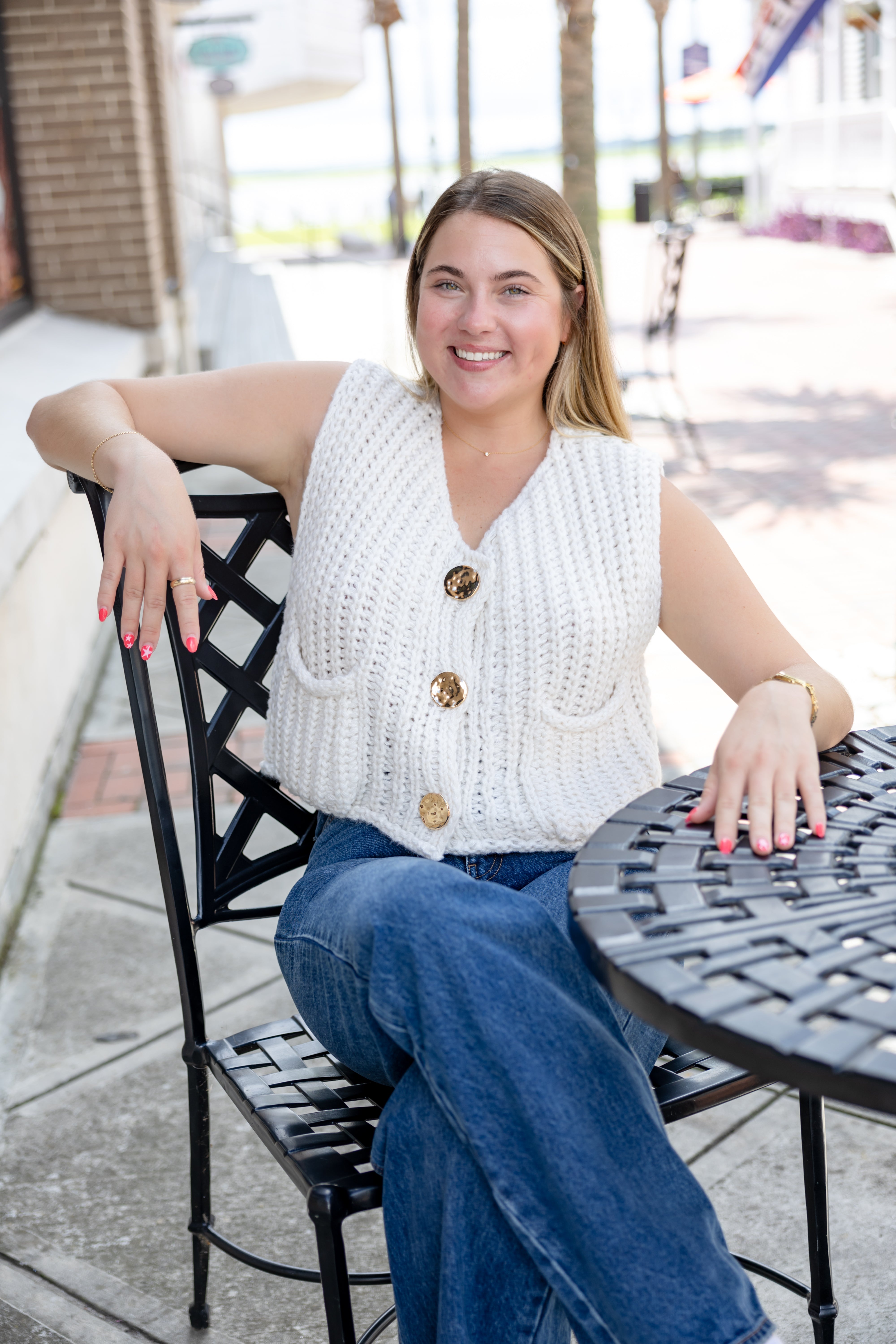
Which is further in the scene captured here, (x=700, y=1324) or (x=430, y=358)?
(x=430, y=358)

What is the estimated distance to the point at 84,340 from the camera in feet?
20.8

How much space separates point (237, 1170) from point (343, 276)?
70.5 feet

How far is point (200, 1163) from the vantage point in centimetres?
198

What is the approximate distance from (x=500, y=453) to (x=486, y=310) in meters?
0.24

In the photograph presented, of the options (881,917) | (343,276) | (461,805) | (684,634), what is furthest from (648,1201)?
(343,276)

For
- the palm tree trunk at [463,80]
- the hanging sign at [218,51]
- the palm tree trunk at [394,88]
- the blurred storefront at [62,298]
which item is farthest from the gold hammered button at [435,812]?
the palm tree trunk at [394,88]

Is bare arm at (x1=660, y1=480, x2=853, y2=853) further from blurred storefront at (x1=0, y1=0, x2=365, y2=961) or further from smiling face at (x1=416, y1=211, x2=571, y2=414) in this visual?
blurred storefront at (x1=0, y1=0, x2=365, y2=961)

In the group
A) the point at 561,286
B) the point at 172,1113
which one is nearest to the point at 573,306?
the point at 561,286

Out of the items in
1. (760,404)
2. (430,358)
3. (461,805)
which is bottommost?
(760,404)

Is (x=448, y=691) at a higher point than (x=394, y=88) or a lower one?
lower

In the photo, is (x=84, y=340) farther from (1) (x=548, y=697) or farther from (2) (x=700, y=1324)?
(2) (x=700, y=1324)

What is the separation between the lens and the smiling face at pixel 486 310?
2.02 metres

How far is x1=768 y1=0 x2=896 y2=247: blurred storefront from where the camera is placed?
66.7ft

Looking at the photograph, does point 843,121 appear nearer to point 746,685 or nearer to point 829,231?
point 829,231
